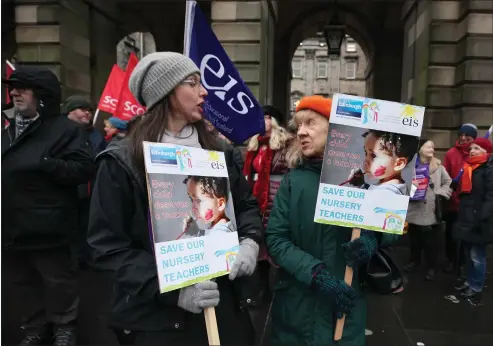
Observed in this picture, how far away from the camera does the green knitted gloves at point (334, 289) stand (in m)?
2.06

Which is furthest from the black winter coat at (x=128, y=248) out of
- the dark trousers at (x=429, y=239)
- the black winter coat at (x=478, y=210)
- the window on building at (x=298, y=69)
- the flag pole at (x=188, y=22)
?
the window on building at (x=298, y=69)

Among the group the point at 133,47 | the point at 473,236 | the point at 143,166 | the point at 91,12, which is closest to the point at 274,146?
the point at 473,236

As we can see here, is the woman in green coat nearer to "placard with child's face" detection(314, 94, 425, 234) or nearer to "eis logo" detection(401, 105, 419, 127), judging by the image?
"placard with child's face" detection(314, 94, 425, 234)

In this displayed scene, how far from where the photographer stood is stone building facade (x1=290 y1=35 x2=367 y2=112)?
55344 mm

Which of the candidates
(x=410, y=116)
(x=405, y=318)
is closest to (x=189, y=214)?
(x=410, y=116)

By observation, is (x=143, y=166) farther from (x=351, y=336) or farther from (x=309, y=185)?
(x=351, y=336)

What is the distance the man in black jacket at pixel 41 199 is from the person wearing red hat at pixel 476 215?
157 inches

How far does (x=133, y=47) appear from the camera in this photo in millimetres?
27516

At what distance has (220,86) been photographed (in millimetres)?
3162

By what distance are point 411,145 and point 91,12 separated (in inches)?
380

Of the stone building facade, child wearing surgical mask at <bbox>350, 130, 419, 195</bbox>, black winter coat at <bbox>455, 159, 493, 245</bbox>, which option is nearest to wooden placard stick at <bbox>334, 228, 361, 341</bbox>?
child wearing surgical mask at <bbox>350, 130, 419, 195</bbox>

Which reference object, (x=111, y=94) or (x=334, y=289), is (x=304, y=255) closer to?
(x=334, y=289)

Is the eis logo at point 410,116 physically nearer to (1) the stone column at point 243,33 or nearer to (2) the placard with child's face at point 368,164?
(2) the placard with child's face at point 368,164

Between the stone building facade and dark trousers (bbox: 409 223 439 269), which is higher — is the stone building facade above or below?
above
